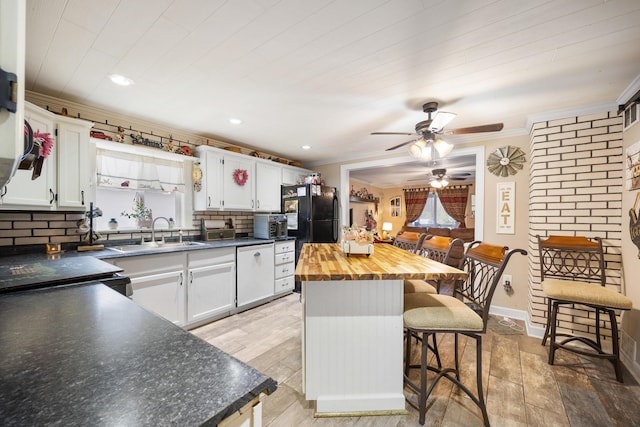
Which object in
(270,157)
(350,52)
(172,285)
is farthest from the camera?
(270,157)

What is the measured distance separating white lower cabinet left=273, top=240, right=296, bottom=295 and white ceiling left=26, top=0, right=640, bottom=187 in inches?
75.0

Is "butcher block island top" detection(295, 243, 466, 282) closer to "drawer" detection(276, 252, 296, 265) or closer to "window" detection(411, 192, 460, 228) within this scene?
"drawer" detection(276, 252, 296, 265)

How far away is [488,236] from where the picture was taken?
3266 mm

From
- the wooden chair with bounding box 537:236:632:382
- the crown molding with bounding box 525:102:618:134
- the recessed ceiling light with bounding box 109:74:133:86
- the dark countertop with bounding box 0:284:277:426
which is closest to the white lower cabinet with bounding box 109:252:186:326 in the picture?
the recessed ceiling light with bounding box 109:74:133:86

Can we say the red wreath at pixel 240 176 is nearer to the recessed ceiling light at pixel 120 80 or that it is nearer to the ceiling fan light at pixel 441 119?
the recessed ceiling light at pixel 120 80

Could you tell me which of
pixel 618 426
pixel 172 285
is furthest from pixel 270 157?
pixel 618 426

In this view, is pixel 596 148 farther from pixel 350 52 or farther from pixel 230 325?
pixel 230 325

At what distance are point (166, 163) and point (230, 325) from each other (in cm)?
203

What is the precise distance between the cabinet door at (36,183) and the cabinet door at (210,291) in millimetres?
1292

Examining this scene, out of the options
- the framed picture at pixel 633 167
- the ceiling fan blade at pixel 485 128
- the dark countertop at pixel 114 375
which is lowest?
the dark countertop at pixel 114 375

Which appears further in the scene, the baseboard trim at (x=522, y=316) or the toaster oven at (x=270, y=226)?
the toaster oven at (x=270, y=226)

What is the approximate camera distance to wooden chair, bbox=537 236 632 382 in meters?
1.98

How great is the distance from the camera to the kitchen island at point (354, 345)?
5.16 ft

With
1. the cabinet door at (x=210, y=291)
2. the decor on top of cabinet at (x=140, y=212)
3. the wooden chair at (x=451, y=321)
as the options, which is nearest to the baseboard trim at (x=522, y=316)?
the wooden chair at (x=451, y=321)
